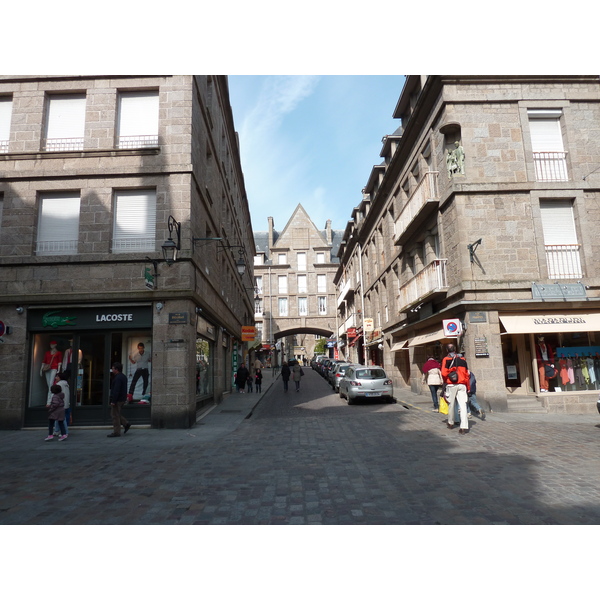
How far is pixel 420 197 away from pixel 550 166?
4307mm

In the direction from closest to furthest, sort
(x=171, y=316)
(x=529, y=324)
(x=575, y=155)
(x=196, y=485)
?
(x=196, y=485) < (x=171, y=316) < (x=529, y=324) < (x=575, y=155)

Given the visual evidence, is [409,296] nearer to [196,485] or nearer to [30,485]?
[196,485]

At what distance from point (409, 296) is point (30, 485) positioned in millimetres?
15097

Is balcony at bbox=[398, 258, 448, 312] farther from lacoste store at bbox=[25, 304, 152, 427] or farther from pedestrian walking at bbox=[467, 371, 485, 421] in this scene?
lacoste store at bbox=[25, 304, 152, 427]

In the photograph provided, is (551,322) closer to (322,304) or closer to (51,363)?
(51,363)

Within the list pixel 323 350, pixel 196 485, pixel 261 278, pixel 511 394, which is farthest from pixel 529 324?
pixel 323 350

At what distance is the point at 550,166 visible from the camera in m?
14.0

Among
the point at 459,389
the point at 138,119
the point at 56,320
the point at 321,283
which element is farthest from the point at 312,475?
the point at 321,283

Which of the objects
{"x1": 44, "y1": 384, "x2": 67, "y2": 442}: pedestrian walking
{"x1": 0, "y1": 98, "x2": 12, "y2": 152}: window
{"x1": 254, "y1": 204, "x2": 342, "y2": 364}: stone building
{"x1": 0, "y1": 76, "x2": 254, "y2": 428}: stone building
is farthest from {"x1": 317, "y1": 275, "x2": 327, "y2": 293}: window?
{"x1": 44, "y1": 384, "x2": 67, "y2": 442}: pedestrian walking

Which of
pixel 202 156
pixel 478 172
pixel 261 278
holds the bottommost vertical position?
pixel 478 172

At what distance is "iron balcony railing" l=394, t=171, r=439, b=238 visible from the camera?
15297 millimetres

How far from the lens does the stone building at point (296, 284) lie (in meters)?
55.7

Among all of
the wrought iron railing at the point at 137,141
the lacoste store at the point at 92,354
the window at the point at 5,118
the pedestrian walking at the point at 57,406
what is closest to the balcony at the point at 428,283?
the lacoste store at the point at 92,354

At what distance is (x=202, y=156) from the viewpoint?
46.4ft
